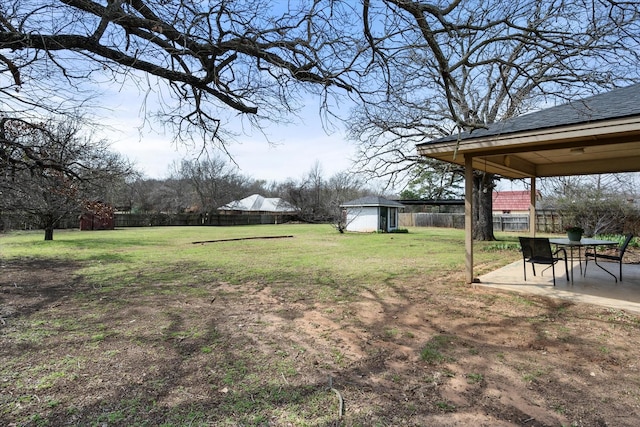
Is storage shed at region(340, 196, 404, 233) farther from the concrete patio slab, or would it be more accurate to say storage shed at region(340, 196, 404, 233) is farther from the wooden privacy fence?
the concrete patio slab

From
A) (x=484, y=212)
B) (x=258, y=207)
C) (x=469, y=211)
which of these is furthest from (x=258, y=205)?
(x=469, y=211)

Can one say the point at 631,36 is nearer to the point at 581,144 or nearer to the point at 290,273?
the point at 581,144

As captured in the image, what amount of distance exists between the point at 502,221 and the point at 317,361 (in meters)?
27.7

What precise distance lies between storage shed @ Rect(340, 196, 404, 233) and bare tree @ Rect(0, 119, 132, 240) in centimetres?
1672

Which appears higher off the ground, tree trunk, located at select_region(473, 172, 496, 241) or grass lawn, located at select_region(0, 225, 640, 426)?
tree trunk, located at select_region(473, 172, 496, 241)

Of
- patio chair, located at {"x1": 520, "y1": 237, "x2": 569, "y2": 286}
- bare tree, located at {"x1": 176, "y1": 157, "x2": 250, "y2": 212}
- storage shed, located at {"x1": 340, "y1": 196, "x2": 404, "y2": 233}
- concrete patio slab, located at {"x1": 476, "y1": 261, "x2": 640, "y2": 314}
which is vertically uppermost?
bare tree, located at {"x1": 176, "y1": 157, "x2": 250, "y2": 212}

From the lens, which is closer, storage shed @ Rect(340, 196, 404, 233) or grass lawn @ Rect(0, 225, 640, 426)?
grass lawn @ Rect(0, 225, 640, 426)

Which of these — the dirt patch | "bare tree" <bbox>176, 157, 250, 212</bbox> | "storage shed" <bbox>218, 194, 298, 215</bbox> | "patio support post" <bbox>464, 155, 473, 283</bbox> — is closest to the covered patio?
"patio support post" <bbox>464, 155, 473, 283</bbox>

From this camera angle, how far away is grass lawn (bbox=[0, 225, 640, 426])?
7.59ft

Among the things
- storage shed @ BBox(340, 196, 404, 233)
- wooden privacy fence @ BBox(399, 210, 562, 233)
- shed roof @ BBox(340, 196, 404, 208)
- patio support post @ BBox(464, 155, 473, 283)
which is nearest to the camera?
patio support post @ BBox(464, 155, 473, 283)

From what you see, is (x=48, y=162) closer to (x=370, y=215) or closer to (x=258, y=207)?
(x=370, y=215)

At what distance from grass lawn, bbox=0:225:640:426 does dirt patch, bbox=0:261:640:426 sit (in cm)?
2

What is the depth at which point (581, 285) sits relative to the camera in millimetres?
6012

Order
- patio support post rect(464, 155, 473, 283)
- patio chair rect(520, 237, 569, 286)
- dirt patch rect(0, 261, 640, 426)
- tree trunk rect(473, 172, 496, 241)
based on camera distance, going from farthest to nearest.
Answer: tree trunk rect(473, 172, 496, 241), patio support post rect(464, 155, 473, 283), patio chair rect(520, 237, 569, 286), dirt patch rect(0, 261, 640, 426)
